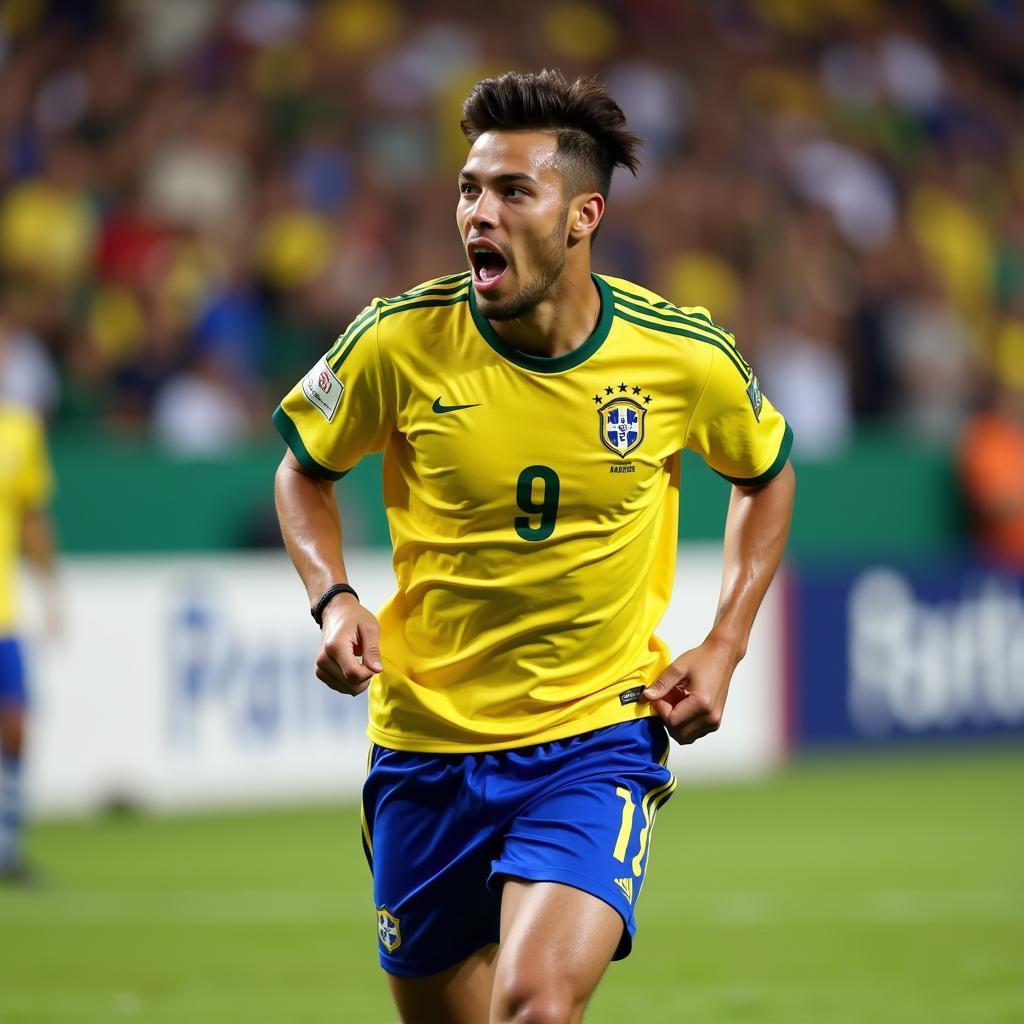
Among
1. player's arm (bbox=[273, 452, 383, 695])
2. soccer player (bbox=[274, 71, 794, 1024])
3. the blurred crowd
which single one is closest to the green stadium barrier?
the blurred crowd

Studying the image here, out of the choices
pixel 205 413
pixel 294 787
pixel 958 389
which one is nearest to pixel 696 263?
pixel 958 389

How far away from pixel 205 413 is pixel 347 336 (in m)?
8.78

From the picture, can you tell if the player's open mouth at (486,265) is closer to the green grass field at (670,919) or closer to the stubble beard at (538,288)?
the stubble beard at (538,288)

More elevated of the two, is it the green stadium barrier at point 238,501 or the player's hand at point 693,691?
the player's hand at point 693,691

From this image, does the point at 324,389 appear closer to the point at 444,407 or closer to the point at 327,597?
the point at 444,407

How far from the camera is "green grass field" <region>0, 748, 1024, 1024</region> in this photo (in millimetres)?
7078

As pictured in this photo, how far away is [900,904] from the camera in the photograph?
29.9 feet

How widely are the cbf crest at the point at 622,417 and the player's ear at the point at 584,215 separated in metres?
0.33

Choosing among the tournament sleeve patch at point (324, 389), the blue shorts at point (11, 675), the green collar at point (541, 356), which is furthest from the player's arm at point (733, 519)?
the blue shorts at point (11, 675)

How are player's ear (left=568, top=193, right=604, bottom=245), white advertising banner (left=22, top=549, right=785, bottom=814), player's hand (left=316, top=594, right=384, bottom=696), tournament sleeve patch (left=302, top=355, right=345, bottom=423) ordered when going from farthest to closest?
1. white advertising banner (left=22, top=549, right=785, bottom=814)
2. tournament sleeve patch (left=302, top=355, right=345, bottom=423)
3. player's ear (left=568, top=193, right=604, bottom=245)
4. player's hand (left=316, top=594, right=384, bottom=696)

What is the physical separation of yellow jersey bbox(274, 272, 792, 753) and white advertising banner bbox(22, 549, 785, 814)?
7.30 m

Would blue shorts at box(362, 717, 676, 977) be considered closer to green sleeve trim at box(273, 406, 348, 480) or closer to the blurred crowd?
green sleeve trim at box(273, 406, 348, 480)

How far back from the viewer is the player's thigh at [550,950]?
408 cm

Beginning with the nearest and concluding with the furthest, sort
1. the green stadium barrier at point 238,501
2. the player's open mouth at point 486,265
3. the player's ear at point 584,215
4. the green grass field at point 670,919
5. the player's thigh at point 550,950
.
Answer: the player's thigh at point 550,950
the player's open mouth at point 486,265
the player's ear at point 584,215
the green grass field at point 670,919
the green stadium barrier at point 238,501
